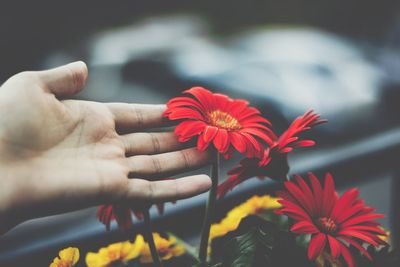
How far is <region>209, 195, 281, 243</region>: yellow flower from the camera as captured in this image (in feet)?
3.63

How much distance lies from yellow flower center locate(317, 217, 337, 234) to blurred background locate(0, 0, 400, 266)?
43 cm

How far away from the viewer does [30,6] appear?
936 cm

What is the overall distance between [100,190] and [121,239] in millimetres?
244

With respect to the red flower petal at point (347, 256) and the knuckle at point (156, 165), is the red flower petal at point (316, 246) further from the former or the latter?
the knuckle at point (156, 165)

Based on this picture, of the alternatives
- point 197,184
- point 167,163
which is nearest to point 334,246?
point 197,184

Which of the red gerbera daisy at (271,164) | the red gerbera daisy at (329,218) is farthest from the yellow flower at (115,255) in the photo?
the red gerbera daisy at (329,218)

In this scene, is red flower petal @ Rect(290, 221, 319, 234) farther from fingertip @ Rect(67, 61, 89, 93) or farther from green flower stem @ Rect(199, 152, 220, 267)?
fingertip @ Rect(67, 61, 89, 93)

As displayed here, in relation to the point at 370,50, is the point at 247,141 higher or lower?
lower

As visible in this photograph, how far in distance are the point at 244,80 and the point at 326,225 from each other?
353cm

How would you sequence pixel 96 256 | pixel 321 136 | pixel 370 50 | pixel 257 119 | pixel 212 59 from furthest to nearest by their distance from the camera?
pixel 370 50 < pixel 212 59 < pixel 321 136 < pixel 257 119 < pixel 96 256

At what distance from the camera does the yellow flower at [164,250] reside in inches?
41.1

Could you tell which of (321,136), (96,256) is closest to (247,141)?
(96,256)

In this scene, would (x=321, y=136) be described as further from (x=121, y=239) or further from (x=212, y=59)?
(x=121, y=239)

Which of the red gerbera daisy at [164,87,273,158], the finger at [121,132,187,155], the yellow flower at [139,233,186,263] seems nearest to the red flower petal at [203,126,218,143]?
the red gerbera daisy at [164,87,273,158]
